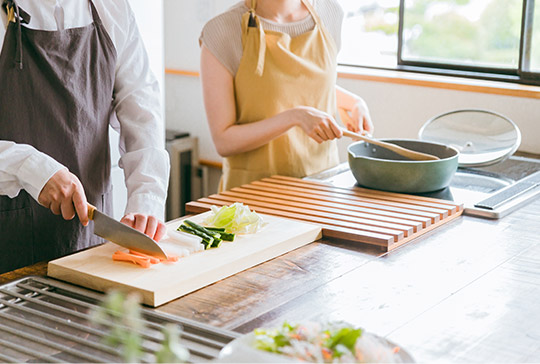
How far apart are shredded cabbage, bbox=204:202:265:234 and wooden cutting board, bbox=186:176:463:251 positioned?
163mm

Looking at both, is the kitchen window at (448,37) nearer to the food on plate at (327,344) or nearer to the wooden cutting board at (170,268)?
the wooden cutting board at (170,268)

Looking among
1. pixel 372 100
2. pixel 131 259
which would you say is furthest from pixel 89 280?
pixel 372 100

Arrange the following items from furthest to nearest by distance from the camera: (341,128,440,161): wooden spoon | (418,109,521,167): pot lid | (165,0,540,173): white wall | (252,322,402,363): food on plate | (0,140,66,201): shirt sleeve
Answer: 1. (165,0,540,173): white wall
2. (418,109,521,167): pot lid
3. (341,128,440,161): wooden spoon
4. (0,140,66,201): shirt sleeve
5. (252,322,402,363): food on plate

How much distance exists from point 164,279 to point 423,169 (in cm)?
87

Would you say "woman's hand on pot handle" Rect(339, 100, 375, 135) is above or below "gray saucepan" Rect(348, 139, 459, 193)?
above

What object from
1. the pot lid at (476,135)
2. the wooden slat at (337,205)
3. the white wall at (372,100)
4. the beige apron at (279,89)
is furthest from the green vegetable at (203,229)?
the white wall at (372,100)

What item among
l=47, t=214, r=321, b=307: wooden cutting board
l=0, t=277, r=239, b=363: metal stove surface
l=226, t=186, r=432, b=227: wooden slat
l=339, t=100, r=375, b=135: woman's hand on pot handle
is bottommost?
l=0, t=277, r=239, b=363: metal stove surface

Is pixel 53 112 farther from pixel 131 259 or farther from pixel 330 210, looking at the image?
pixel 330 210

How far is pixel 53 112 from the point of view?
1651 millimetres

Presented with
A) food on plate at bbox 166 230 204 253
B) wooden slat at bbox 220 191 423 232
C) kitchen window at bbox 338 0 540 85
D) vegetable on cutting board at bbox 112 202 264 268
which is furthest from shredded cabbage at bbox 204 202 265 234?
kitchen window at bbox 338 0 540 85

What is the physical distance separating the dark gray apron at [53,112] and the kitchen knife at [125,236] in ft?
1.07

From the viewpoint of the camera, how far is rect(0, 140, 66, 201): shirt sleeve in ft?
4.70

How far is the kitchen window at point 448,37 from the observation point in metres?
3.06

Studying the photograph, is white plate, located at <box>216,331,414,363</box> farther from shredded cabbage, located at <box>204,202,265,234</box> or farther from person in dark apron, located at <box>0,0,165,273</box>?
person in dark apron, located at <box>0,0,165,273</box>
